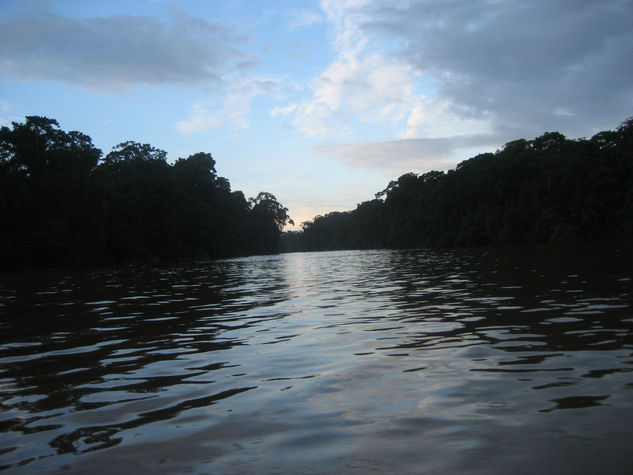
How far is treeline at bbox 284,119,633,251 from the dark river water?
53612 mm

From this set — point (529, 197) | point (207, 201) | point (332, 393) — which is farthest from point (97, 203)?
point (529, 197)

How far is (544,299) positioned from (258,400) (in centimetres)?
801

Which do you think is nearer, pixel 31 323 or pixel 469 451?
pixel 469 451

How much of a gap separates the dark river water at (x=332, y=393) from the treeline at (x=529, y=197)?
53.6 metres

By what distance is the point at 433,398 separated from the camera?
4.42m

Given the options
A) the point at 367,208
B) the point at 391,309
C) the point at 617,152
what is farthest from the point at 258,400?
the point at 367,208

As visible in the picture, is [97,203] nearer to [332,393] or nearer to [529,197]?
[332,393]

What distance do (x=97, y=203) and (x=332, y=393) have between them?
176 feet

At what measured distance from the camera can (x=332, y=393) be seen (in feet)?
15.5

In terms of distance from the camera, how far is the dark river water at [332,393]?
3.28 meters

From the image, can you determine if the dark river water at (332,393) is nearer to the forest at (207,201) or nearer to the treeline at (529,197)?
the forest at (207,201)

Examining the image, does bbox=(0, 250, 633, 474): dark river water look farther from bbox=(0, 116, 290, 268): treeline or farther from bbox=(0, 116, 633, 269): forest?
bbox=(0, 116, 633, 269): forest

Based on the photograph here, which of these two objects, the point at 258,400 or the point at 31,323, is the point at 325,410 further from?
the point at 31,323

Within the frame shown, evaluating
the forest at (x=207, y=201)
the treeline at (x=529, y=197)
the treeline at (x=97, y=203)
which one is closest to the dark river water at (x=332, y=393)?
the treeline at (x=97, y=203)
